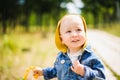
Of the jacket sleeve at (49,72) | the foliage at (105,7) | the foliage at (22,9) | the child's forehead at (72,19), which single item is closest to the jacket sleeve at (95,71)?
the child's forehead at (72,19)

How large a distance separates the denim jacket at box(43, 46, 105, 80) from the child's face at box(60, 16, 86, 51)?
0.35 ft

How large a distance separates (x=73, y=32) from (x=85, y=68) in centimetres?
39

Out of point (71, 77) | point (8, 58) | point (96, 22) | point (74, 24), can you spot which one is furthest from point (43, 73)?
point (96, 22)

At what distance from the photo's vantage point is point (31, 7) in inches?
1647

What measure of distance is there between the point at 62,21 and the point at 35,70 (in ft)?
1.90

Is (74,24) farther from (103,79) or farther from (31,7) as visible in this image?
(31,7)

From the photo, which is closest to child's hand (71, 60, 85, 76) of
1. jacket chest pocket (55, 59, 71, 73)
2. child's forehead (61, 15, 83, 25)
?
jacket chest pocket (55, 59, 71, 73)

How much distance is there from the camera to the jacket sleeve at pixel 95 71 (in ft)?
8.87

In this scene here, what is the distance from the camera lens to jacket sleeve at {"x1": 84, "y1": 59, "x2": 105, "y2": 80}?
2.70 m

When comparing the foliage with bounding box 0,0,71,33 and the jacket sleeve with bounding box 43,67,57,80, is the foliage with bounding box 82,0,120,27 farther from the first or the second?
the jacket sleeve with bounding box 43,67,57,80

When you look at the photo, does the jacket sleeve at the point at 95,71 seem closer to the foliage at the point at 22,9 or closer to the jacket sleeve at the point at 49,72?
the jacket sleeve at the point at 49,72

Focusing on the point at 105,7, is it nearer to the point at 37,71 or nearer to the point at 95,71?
the point at 37,71

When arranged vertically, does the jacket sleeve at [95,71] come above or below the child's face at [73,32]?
below

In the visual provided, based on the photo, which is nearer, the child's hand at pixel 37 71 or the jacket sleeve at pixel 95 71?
the jacket sleeve at pixel 95 71
